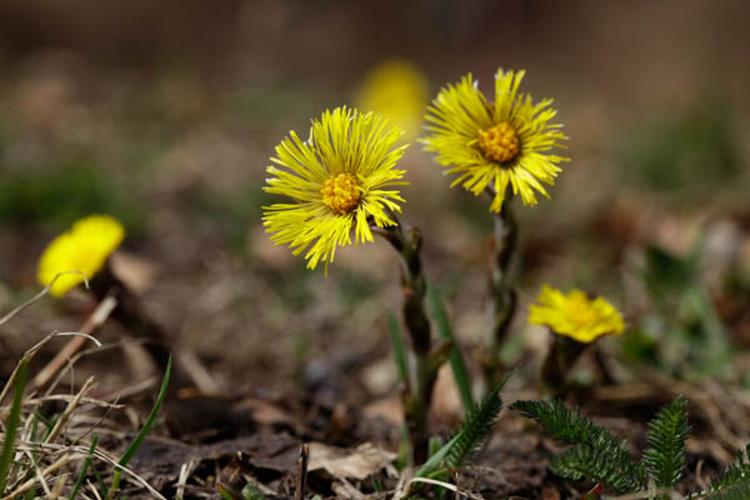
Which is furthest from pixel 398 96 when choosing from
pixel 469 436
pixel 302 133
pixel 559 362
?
pixel 469 436

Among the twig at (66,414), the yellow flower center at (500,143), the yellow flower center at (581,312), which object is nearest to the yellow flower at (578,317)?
the yellow flower center at (581,312)

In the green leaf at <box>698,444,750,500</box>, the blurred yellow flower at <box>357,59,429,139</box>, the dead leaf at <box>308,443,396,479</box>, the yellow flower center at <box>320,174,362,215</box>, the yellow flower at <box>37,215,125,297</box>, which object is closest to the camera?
the green leaf at <box>698,444,750,500</box>

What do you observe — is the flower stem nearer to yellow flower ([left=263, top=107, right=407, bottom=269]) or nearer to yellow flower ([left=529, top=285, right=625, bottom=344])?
yellow flower ([left=529, top=285, right=625, bottom=344])

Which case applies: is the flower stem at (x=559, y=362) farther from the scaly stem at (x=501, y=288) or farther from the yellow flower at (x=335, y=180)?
the yellow flower at (x=335, y=180)

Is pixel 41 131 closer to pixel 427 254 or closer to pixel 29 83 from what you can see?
pixel 29 83

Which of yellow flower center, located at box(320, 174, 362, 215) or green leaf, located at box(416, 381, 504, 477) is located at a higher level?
yellow flower center, located at box(320, 174, 362, 215)

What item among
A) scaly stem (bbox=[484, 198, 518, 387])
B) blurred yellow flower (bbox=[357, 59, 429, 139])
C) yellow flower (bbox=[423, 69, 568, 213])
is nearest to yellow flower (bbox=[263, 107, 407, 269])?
yellow flower (bbox=[423, 69, 568, 213])

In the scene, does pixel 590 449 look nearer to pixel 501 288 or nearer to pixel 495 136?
pixel 501 288

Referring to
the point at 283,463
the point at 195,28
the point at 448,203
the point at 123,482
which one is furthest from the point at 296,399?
the point at 195,28
